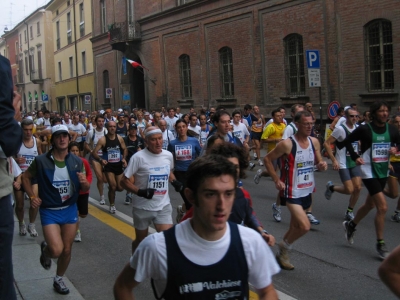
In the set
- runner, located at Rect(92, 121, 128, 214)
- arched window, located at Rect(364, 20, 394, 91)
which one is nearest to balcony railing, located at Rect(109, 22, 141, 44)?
arched window, located at Rect(364, 20, 394, 91)

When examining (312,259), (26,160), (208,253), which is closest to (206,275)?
(208,253)

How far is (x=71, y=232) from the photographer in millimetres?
6020

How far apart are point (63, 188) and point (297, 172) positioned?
2682 millimetres

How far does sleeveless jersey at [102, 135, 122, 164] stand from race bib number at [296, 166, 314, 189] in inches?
201

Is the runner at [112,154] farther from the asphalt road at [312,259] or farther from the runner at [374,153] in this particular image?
the runner at [374,153]

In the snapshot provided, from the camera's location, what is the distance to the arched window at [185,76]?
97.5 feet

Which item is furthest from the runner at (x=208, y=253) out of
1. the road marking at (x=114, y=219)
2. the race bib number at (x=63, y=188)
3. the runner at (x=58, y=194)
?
the road marking at (x=114, y=219)

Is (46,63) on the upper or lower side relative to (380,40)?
upper

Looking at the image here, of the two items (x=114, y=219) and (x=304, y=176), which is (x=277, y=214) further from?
(x=114, y=219)

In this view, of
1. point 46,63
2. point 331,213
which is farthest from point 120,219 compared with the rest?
point 46,63

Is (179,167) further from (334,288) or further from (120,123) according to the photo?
(120,123)

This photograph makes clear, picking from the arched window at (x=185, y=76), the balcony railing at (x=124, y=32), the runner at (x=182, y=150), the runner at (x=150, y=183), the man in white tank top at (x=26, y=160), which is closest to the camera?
the runner at (x=150, y=183)

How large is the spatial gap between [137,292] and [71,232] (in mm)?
926

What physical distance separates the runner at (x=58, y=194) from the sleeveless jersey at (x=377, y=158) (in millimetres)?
3557
